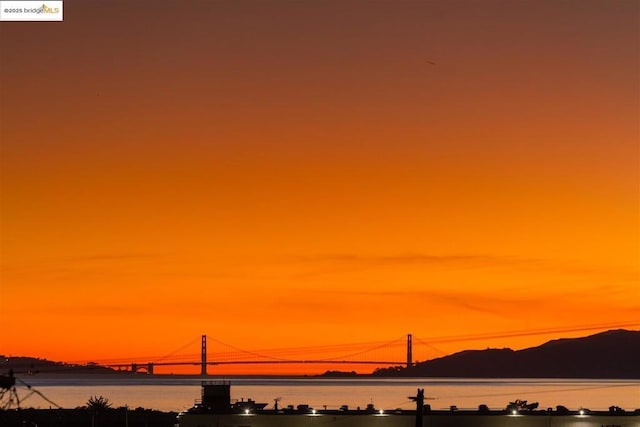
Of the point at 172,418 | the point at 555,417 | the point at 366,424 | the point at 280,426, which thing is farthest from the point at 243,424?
the point at 172,418

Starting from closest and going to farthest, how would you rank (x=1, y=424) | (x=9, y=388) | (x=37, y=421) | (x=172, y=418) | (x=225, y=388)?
(x=9, y=388)
(x=225, y=388)
(x=1, y=424)
(x=37, y=421)
(x=172, y=418)

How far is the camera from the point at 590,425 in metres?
66.2

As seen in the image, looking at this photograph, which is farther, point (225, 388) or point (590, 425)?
point (225, 388)

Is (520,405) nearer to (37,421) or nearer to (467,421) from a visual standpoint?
(467,421)

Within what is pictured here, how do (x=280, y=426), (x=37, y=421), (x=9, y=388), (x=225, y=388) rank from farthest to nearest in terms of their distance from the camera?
(x=37, y=421), (x=225, y=388), (x=280, y=426), (x=9, y=388)

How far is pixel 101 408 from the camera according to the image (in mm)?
97250

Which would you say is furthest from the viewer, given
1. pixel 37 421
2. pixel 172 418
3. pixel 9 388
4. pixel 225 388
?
pixel 172 418

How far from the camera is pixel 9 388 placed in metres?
29.7

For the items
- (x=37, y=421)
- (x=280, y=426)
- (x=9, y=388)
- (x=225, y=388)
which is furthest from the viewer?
(x=37, y=421)

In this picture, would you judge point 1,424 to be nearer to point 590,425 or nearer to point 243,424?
point 243,424

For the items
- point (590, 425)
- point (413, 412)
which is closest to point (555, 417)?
point (590, 425)

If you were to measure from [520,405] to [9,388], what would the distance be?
49.2m

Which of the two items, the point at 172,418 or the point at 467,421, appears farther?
the point at 172,418

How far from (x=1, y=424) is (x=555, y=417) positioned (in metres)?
38.1
